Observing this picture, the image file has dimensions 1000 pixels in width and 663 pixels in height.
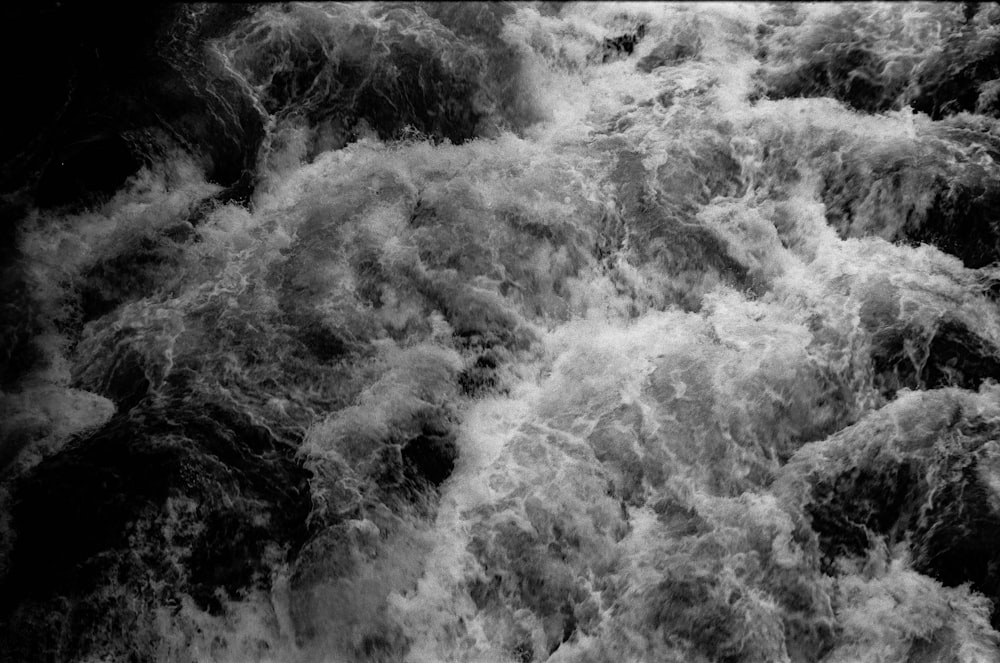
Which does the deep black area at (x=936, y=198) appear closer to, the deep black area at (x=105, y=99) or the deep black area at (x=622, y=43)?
the deep black area at (x=622, y=43)

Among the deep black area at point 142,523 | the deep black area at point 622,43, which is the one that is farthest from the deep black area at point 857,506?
the deep black area at point 622,43

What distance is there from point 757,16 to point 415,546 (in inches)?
280

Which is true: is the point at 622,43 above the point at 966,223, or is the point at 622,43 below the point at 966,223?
above

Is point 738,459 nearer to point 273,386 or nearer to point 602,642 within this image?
point 602,642

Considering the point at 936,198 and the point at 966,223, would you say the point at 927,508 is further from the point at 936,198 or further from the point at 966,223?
the point at 936,198

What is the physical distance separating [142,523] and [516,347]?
10.1 ft

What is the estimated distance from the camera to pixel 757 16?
901cm

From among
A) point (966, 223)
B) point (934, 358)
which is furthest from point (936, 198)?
point (934, 358)

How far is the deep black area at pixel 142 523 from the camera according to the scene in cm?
521

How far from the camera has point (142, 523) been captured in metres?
5.50

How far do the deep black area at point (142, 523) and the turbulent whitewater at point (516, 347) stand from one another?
2 centimetres

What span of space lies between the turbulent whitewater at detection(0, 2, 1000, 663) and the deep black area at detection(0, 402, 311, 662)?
0.02 m

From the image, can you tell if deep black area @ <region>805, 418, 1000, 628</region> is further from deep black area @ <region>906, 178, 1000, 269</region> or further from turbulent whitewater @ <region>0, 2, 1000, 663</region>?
deep black area @ <region>906, 178, 1000, 269</region>

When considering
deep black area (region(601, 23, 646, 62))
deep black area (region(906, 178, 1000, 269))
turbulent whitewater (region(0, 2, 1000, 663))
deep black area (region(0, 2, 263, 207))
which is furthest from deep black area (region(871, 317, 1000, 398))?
deep black area (region(0, 2, 263, 207))
